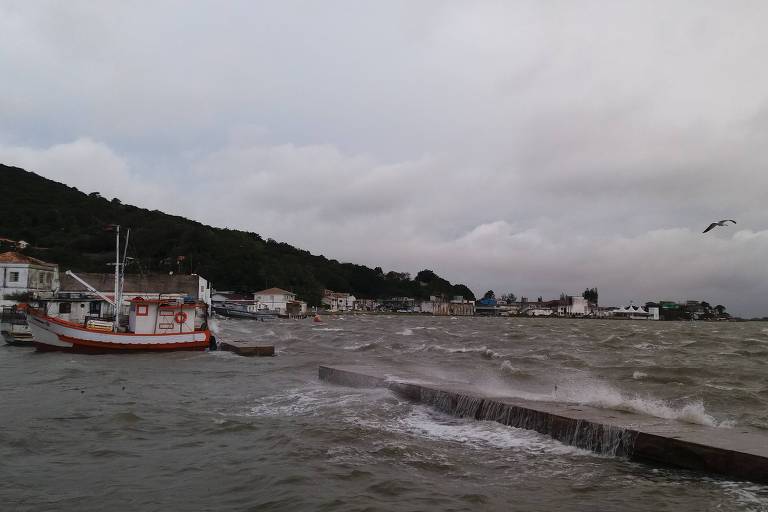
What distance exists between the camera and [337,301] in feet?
526

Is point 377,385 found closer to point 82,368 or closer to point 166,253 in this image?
point 82,368

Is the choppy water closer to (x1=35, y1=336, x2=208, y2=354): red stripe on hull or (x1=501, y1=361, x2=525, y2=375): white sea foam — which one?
(x1=501, y1=361, x2=525, y2=375): white sea foam

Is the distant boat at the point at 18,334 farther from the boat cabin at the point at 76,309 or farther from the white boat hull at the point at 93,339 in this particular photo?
the white boat hull at the point at 93,339

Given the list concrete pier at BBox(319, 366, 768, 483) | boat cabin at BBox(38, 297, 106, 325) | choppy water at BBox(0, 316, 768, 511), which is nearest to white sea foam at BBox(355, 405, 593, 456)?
choppy water at BBox(0, 316, 768, 511)

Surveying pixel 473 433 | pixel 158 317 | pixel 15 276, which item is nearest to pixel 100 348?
pixel 158 317

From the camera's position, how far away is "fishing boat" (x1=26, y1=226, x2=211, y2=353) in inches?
1081

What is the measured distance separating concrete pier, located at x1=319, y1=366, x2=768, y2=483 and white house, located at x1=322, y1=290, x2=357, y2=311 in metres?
141

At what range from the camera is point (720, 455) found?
7766mm

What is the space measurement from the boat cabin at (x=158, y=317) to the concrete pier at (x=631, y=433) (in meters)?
20.5

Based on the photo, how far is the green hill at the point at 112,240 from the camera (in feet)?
345

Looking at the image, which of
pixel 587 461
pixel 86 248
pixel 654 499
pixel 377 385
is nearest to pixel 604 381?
pixel 377 385

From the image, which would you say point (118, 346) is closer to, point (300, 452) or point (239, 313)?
point (300, 452)

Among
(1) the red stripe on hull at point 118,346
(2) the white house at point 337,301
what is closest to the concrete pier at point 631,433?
(1) the red stripe on hull at point 118,346

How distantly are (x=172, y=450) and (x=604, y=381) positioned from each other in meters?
15.8
